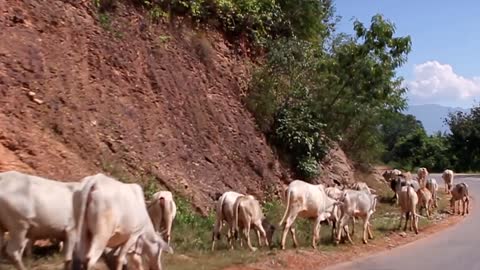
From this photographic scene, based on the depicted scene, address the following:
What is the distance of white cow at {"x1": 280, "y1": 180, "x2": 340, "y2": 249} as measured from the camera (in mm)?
18125

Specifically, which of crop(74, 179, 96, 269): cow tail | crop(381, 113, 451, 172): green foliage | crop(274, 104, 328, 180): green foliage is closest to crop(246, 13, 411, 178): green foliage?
crop(274, 104, 328, 180): green foliage

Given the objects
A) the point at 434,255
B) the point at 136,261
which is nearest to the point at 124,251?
the point at 136,261

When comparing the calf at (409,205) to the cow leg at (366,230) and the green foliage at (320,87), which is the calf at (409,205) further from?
the green foliage at (320,87)

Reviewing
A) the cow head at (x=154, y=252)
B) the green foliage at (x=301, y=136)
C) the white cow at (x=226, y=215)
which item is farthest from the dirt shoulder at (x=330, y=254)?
the green foliage at (x=301, y=136)

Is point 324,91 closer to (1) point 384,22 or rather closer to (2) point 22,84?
(1) point 384,22

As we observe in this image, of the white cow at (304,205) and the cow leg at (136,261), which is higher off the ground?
the white cow at (304,205)

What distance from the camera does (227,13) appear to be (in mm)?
27797

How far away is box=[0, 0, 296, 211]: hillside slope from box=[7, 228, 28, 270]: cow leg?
3.81m

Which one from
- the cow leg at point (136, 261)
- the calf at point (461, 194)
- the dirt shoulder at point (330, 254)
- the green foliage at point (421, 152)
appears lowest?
the dirt shoulder at point (330, 254)

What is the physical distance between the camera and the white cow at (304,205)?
18.1 m

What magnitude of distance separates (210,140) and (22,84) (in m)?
7.91

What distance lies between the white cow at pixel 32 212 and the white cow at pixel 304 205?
705cm

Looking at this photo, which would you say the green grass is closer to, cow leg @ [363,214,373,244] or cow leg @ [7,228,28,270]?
cow leg @ [363,214,373,244]

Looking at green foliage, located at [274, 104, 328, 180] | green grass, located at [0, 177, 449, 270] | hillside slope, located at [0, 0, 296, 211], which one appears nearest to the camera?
green grass, located at [0, 177, 449, 270]
